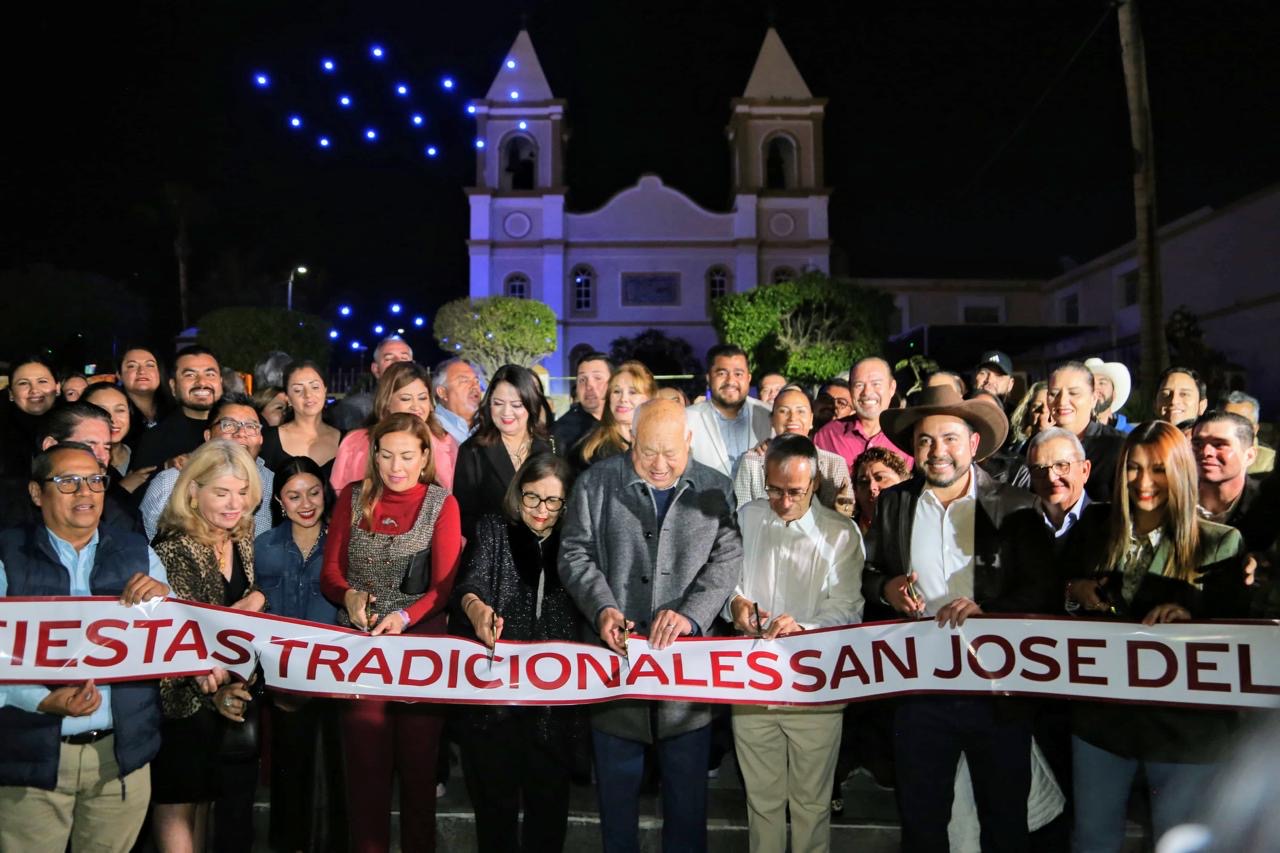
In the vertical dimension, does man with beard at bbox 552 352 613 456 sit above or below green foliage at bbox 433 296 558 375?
below

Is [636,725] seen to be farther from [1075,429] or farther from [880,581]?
[1075,429]

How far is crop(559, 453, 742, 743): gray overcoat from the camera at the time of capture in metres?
3.54

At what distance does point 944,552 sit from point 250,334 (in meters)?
31.2

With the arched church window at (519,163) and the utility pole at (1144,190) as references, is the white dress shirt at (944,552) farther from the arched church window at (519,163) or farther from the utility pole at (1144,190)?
the arched church window at (519,163)

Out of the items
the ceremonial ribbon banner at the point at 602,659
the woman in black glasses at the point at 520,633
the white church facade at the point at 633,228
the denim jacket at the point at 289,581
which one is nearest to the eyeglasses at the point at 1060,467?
the ceremonial ribbon banner at the point at 602,659

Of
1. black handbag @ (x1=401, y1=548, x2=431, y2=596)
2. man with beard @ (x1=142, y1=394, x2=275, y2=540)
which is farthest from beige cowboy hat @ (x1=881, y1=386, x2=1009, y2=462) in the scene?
man with beard @ (x1=142, y1=394, x2=275, y2=540)

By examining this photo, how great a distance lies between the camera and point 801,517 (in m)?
3.66

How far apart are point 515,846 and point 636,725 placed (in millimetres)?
685

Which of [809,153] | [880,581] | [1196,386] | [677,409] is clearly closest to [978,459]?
[880,581]

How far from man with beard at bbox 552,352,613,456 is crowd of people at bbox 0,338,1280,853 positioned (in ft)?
4.94

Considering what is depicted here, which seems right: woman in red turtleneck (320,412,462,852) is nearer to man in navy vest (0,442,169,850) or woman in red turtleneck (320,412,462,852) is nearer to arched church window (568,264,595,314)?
man in navy vest (0,442,169,850)

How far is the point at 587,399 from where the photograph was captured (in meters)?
5.39

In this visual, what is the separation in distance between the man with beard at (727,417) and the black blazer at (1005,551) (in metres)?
1.76

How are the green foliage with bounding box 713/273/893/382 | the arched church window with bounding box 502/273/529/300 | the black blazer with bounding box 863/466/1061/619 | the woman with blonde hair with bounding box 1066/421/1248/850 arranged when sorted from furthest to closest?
the arched church window with bounding box 502/273/529/300
the green foliage with bounding box 713/273/893/382
the black blazer with bounding box 863/466/1061/619
the woman with blonde hair with bounding box 1066/421/1248/850
